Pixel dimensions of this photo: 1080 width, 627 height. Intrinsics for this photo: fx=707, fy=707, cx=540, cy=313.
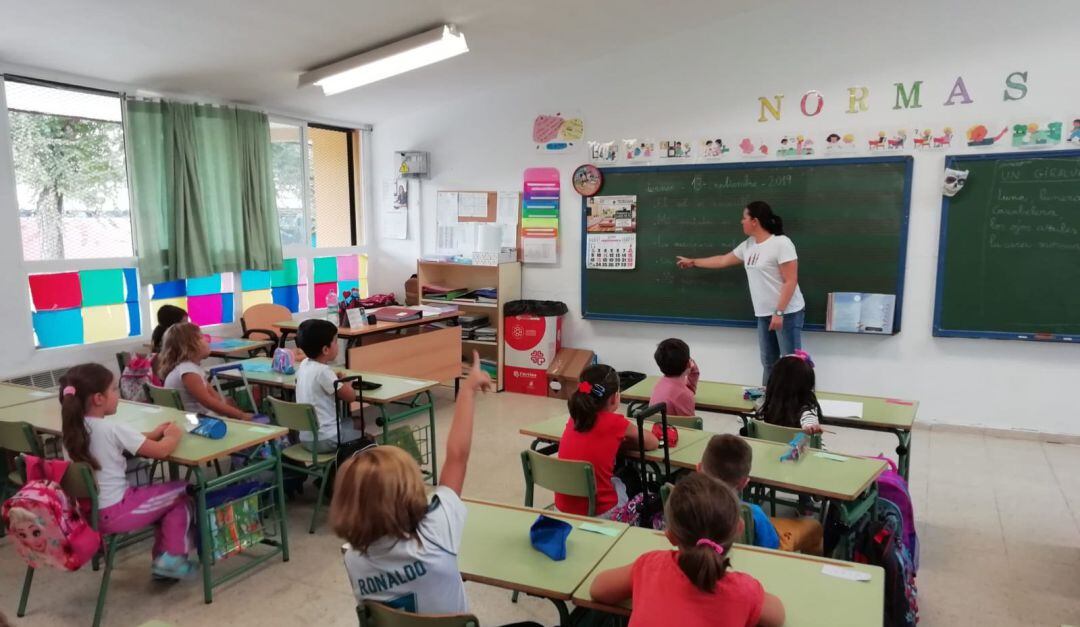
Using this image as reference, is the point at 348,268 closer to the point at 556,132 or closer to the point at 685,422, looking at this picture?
the point at 556,132

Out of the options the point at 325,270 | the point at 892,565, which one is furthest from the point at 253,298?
the point at 892,565

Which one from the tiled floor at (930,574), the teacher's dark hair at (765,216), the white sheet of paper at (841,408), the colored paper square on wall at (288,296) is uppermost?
the teacher's dark hair at (765,216)

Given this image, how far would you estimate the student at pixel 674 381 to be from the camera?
326 cm

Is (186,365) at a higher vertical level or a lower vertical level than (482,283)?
lower

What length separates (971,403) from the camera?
5.05 m

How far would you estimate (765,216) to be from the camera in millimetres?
5105

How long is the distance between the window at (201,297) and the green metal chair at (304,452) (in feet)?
7.28

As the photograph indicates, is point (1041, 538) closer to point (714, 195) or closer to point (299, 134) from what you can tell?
point (714, 195)

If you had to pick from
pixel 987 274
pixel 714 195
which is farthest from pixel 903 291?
pixel 714 195

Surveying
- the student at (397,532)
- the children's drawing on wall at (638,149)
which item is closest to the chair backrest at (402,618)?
the student at (397,532)

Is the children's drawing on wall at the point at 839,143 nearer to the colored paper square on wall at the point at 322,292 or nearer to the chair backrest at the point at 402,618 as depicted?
the colored paper square on wall at the point at 322,292

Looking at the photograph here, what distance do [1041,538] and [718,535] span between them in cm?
286

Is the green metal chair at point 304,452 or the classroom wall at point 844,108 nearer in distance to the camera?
the green metal chair at point 304,452

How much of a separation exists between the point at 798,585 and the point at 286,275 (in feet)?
17.9
